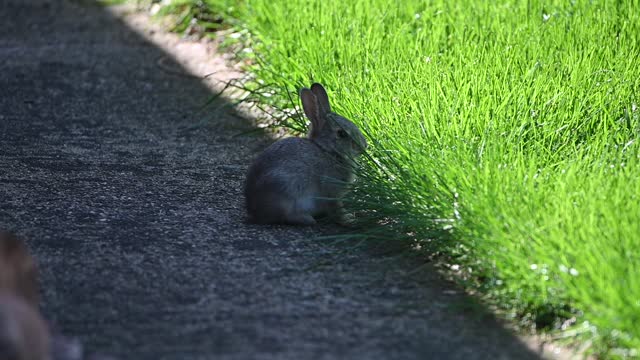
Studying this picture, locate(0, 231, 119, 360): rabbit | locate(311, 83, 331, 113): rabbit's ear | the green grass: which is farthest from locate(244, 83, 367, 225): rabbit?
locate(0, 231, 119, 360): rabbit

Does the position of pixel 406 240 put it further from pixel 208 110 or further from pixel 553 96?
pixel 208 110

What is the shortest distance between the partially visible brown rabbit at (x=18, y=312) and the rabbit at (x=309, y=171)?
151 centimetres

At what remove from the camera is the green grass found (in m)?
3.26

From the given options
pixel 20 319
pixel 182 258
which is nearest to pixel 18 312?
pixel 20 319

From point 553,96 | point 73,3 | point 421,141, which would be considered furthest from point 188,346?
point 73,3

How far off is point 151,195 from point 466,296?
161 cm

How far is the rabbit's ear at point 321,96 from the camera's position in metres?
4.44

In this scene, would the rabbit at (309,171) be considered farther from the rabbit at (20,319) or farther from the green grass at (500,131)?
the rabbit at (20,319)

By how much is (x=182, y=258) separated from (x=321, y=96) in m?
1.01

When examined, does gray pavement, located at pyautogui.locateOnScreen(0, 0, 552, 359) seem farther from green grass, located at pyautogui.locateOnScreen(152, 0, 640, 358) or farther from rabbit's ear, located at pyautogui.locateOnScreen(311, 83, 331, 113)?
rabbit's ear, located at pyautogui.locateOnScreen(311, 83, 331, 113)

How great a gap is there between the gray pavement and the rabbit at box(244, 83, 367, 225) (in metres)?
0.08

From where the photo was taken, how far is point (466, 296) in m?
3.51

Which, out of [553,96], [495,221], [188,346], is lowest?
[188,346]

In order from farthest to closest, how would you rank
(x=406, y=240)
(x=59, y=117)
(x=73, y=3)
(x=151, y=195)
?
(x=73, y=3)
(x=59, y=117)
(x=151, y=195)
(x=406, y=240)
